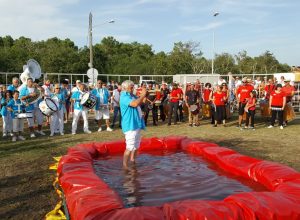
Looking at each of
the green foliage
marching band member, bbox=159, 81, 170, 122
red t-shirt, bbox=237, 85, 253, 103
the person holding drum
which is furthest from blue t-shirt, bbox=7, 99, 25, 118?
the green foliage

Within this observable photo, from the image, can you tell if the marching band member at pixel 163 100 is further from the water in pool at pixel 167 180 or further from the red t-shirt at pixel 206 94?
the water in pool at pixel 167 180

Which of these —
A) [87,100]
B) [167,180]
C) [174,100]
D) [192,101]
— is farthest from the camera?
[174,100]

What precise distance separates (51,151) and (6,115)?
3.23 meters

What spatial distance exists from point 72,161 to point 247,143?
5.54 m

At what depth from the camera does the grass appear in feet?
17.9

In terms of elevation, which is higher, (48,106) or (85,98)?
(85,98)

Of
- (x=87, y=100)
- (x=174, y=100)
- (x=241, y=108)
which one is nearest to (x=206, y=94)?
(x=174, y=100)

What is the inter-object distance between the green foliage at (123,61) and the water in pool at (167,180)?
39.5 meters

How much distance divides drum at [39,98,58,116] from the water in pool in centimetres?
379

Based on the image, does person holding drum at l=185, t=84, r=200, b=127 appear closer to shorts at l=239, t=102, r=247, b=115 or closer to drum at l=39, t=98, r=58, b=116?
shorts at l=239, t=102, r=247, b=115

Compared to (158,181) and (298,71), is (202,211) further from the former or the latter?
(298,71)

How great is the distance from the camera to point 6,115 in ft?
37.9

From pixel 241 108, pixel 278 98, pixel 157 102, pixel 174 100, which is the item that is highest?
pixel 278 98

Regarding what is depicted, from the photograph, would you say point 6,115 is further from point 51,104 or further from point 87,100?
point 87,100
